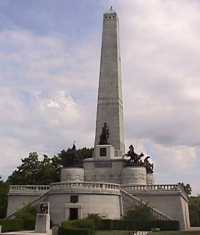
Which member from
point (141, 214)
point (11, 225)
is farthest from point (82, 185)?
point (11, 225)

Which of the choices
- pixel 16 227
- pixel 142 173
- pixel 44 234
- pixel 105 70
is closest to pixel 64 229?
pixel 44 234

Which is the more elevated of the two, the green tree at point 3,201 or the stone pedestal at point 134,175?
the stone pedestal at point 134,175

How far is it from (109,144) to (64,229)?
25.6 m

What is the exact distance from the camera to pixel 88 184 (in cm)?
3962

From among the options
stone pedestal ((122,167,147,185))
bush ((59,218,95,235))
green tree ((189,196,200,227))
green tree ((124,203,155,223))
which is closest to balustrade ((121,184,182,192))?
stone pedestal ((122,167,147,185))

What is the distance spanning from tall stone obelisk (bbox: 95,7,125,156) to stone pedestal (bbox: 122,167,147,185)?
4.50m

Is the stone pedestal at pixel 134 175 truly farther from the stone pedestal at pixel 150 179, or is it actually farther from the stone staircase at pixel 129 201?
the stone staircase at pixel 129 201

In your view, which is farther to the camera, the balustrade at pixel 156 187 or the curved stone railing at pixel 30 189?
the curved stone railing at pixel 30 189

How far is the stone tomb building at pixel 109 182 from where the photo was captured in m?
38.9

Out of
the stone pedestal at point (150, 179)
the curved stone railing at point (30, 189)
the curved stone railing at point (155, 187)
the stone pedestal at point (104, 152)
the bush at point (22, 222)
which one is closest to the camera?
the bush at point (22, 222)

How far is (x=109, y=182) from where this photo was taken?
48.2 m

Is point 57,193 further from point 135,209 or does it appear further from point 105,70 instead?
point 105,70

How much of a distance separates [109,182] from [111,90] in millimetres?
13032

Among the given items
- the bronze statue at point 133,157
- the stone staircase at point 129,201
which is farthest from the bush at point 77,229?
the bronze statue at point 133,157
